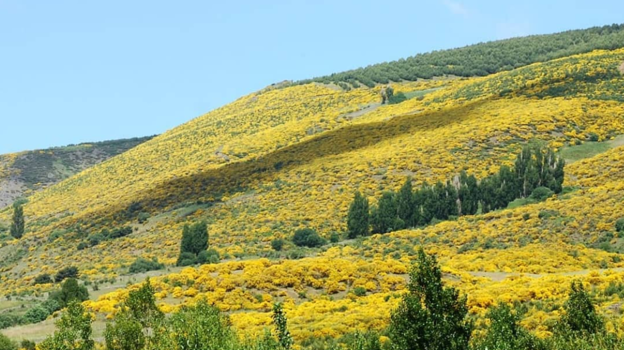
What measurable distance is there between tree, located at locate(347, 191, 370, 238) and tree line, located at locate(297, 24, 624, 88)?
9281 cm

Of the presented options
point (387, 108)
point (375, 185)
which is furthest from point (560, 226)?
point (387, 108)

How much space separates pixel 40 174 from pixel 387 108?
108 m

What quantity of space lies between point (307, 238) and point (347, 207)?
38.2 ft

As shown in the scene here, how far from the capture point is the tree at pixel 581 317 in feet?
77.8

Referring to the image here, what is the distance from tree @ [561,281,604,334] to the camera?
23719mm

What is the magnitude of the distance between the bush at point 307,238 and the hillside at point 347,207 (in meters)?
1.07

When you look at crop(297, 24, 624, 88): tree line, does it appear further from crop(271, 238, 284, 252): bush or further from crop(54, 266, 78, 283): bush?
crop(54, 266, 78, 283): bush

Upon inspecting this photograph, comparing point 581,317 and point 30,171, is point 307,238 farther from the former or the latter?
point 30,171

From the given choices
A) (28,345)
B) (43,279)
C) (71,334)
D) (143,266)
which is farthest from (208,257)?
(71,334)

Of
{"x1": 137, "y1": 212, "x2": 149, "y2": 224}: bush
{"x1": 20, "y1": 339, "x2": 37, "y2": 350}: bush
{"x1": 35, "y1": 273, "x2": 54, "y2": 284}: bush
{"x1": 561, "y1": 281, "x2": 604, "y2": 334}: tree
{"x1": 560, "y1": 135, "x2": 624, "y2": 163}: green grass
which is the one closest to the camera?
{"x1": 561, "y1": 281, "x2": 604, "y2": 334}: tree

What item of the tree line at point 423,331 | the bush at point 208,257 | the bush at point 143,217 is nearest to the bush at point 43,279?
the bush at point 208,257

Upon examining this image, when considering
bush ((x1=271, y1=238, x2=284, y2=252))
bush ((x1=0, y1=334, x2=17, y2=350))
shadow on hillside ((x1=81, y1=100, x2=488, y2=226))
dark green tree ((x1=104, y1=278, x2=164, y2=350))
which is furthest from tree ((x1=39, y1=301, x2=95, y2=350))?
shadow on hillside ((x1=81, y1=100, x2=488, y2=226))

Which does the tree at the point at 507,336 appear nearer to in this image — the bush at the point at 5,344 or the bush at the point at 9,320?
the bush at the point at 5,344

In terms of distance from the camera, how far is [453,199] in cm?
6850
